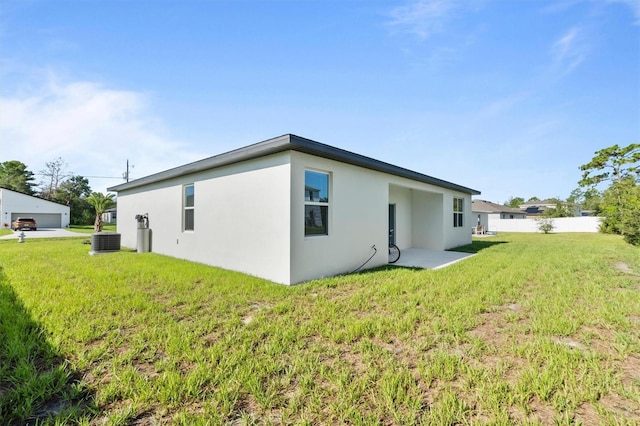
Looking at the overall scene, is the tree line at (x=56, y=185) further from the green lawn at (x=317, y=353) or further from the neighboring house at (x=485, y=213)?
the neighboring house at (x=485, y=213)

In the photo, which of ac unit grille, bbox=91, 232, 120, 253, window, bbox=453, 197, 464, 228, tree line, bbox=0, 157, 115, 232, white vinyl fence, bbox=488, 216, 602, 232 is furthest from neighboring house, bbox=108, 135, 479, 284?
tree line, bbox=0, 157, 115, 232

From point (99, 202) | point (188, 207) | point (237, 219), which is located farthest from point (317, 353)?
point (99, 202)

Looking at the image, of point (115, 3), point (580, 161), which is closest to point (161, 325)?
point (115, 3)

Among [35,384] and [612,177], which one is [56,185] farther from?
[612,177]

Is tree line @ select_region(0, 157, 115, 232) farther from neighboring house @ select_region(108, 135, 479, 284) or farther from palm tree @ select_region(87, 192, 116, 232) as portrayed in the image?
neighboring house @ select_region(108, 135, 479, 284)

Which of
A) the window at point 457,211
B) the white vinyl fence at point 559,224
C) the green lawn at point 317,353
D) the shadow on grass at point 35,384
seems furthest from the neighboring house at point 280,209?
the white vinyl fence at point 559,224

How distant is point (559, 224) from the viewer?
27438 mm

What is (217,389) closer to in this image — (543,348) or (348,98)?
(543,348)

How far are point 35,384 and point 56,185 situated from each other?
47.6 metres

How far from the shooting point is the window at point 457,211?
12.5m

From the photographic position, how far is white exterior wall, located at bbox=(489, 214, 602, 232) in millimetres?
25719

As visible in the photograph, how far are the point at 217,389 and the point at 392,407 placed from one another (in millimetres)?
1324

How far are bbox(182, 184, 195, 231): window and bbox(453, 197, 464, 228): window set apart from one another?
10658mm

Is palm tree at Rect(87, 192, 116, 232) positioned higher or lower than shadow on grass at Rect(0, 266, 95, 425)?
higher
